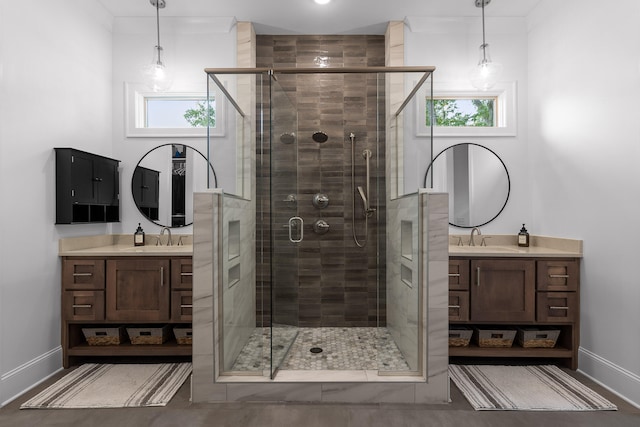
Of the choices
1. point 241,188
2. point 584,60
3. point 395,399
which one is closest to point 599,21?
point 584,60

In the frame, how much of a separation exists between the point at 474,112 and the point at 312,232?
2.00 metres

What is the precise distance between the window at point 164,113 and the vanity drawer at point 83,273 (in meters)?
1.30

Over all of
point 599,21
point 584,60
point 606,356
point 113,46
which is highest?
point 113,46

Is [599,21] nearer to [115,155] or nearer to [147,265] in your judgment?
[147,265]

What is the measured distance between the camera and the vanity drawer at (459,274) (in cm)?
267

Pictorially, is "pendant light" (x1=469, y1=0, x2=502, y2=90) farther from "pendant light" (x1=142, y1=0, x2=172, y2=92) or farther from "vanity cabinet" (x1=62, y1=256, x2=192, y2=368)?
"vanity cabinet" (x1=62, y1=256, x2=192, y2=368)

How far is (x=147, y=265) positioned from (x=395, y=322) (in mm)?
1905

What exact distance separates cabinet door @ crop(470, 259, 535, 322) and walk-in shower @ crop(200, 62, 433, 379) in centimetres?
63

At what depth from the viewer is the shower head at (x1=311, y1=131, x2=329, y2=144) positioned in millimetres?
2736

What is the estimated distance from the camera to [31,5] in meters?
2.41

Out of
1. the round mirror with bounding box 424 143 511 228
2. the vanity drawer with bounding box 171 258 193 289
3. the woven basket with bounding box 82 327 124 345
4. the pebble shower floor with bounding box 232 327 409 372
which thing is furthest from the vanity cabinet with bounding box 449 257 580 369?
the woven basket with bounding box 82 327 124 345

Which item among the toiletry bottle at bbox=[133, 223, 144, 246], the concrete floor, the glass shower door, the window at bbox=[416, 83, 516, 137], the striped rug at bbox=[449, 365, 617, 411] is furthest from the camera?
the window at bbox=[416, 83, 516, 137]

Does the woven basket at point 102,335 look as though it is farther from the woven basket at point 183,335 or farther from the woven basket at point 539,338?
the woven basket at point 539,338

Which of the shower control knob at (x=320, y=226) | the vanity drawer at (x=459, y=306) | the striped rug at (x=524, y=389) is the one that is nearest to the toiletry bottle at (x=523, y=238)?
the vanity drawer at (x=459, y=306)
